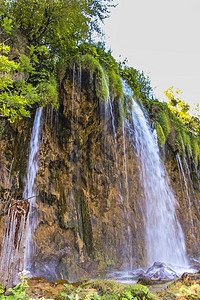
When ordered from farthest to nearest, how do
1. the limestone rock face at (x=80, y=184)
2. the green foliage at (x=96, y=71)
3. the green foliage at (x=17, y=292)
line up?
1. the green foliage at (x=96, y=71)
2. the limestone rock face at (x=80, y=184)
3. the green foliage at (x=17, y=292)

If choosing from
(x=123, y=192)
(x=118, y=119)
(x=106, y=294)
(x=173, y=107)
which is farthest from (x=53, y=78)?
(x=173, y=107)

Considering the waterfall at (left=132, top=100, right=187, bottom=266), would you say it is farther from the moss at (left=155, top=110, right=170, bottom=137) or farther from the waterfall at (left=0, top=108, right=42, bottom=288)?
the waterfall at (left=0, top=108, right=42, bottom=288)

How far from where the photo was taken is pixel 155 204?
9.71m

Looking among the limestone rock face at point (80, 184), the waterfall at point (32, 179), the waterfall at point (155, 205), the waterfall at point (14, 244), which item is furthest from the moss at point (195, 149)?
the waterfall at point (14, 244)

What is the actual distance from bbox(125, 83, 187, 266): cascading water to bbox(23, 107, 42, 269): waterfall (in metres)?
4.01

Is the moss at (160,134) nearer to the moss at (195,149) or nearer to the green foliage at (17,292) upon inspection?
the moss at (195,149)

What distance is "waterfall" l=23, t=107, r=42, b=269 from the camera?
6410 millimetres

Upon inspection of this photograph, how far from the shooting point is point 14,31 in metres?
7.14

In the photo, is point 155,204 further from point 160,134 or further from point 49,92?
point 49,92

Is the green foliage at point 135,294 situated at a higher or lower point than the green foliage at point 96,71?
lower

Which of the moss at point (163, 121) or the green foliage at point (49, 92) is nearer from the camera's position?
the green foliage at point (49, 92)

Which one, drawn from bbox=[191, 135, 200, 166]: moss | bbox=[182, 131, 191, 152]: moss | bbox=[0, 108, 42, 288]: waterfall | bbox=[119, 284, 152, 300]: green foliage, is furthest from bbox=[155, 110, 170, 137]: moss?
bbox=[0, 108, 42, 288]: waterfall

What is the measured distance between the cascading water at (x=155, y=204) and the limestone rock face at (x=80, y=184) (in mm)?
355

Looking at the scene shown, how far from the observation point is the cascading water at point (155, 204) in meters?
9.26
